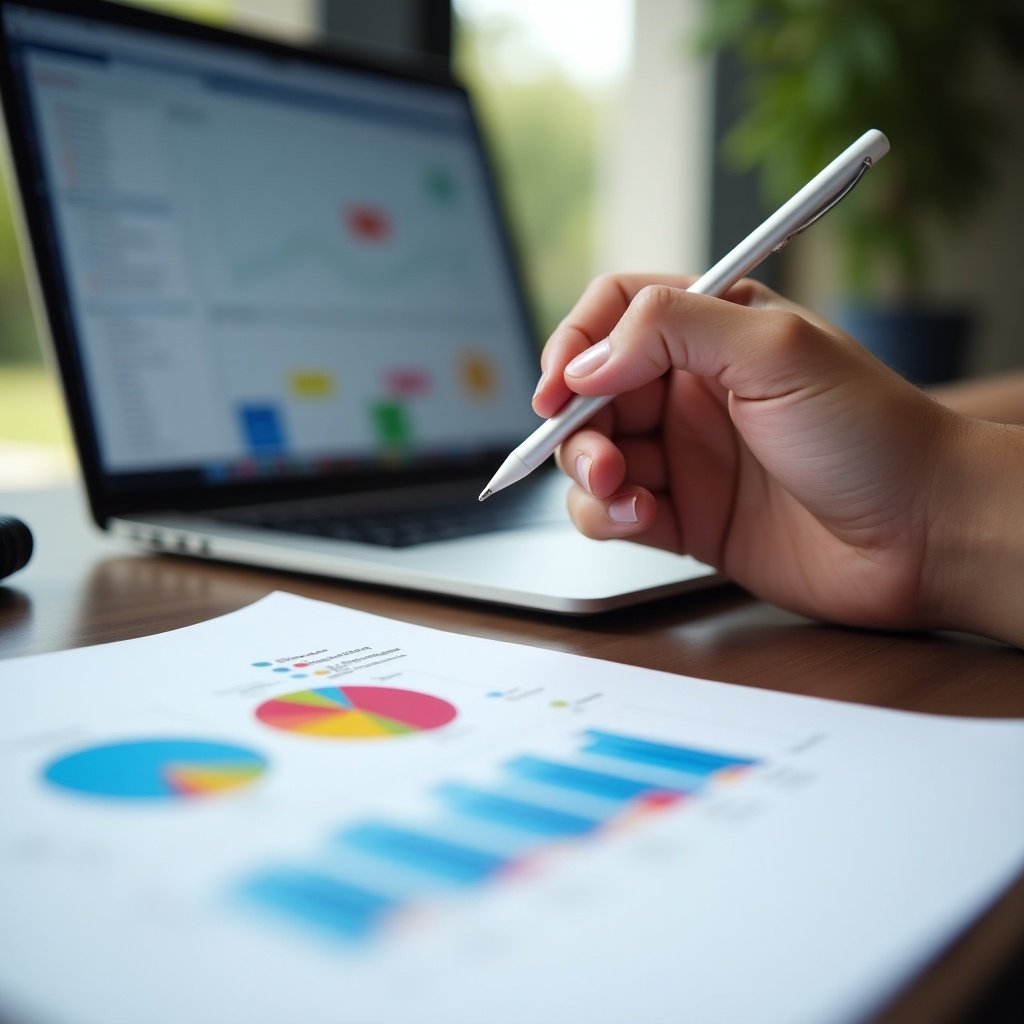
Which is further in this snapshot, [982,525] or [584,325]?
[584,325]

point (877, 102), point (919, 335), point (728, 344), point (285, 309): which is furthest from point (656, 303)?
point (877, 102)

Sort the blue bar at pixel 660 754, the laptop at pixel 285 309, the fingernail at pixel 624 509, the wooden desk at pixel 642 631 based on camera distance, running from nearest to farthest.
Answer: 1. the blue bar at pixel 660 754
2. the wooden desk at pixel 642 631
3. the fingernail at pixel 624 509
4. the laptop at pixel 285 309

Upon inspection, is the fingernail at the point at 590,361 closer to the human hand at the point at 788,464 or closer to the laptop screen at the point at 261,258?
the human hand at the point at 788,464

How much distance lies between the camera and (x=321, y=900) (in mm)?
261

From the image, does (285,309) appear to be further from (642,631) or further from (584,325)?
(642,631)

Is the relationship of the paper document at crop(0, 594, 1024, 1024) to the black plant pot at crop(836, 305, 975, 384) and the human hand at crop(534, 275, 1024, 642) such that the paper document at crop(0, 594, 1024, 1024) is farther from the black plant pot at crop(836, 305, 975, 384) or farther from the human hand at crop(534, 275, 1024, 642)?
the black plant pot at crop(836, 305, 975, 384)

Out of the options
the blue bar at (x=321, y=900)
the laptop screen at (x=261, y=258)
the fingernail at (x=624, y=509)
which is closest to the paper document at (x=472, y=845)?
the blue bar at (x=321, y=900)

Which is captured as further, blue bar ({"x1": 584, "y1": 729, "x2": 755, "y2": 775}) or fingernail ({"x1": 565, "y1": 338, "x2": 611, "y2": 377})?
fingernail ({"x1": 565, "y1": 338, "x2": 611, "y2": 377})

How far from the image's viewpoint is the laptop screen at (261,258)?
754 millimetres

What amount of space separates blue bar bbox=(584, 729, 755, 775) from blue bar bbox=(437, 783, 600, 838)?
50mm

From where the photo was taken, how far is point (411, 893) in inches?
10.5

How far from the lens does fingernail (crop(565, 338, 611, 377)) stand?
21.3 inches

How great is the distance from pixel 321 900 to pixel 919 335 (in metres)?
2.23

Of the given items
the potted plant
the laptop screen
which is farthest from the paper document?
the potted plant
